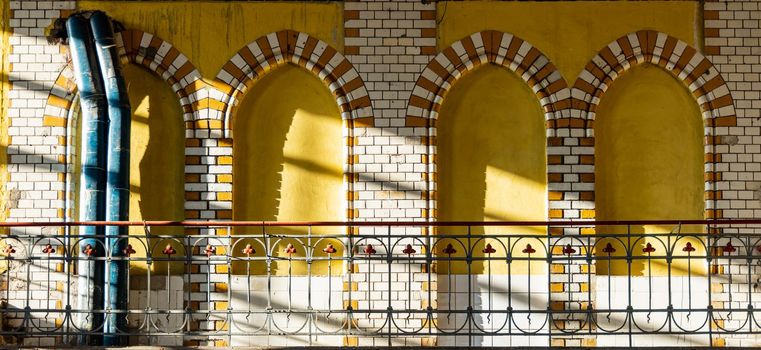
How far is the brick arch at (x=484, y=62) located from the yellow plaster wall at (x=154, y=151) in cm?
260

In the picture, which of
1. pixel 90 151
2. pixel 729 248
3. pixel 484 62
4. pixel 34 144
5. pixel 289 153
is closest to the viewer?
pixel 729 248

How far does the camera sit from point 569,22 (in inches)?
480

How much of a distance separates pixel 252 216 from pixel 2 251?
8.93 feet

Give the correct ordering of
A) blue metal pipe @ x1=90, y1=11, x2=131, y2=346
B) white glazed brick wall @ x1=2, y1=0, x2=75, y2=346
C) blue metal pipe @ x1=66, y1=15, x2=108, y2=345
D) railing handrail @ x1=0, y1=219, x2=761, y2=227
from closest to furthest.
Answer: railing handrail @ x1=0, y1=219, x2=761, y2=227 < blue metal pipe @ x1=66, y1=15, x2=108, y2=345 < blue metal pipe @ x1=90, y1=11, x2=131, y2=346 < white glazed brick wall @ x1=2, y1=0, x2=75, y2=346

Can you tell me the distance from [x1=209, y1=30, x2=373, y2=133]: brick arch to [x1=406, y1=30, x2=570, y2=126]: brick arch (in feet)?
1.97

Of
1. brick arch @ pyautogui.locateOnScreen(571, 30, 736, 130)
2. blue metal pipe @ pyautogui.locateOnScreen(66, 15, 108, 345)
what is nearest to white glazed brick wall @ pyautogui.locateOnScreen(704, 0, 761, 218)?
brick arch @ pyautogui.locateOnScreen(571, 30, 736, 130)

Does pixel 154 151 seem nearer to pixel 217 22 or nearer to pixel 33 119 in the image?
pixel 33 119

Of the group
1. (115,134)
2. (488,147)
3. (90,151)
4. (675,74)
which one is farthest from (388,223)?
(675,74)

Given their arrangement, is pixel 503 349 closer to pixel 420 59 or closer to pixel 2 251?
pixel 420 59

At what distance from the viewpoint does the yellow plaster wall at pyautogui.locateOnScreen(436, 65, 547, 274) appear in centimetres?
1218

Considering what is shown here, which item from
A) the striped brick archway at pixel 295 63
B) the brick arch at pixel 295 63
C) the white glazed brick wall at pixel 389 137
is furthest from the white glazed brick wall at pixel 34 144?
the white glazed brick wall at pixel 389 137

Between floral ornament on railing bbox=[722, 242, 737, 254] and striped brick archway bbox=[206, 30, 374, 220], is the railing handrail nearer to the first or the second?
floral ornament on railing bbox=[722, 242, 737, 254]

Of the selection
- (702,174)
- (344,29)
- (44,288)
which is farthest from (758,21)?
(44,288)

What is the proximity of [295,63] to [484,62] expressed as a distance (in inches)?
81.8
